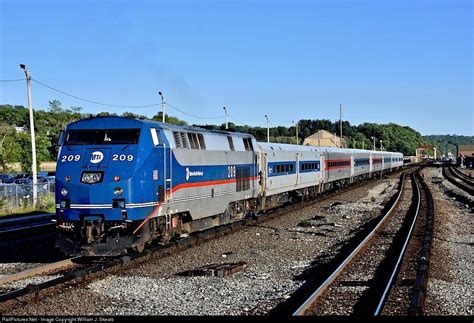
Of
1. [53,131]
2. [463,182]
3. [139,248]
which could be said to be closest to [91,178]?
[139,248]

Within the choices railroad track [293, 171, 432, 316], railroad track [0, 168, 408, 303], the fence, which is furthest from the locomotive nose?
the fence

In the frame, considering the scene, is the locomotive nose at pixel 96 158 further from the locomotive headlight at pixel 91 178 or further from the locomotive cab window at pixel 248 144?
the locomotive cab window at pixel 248 144

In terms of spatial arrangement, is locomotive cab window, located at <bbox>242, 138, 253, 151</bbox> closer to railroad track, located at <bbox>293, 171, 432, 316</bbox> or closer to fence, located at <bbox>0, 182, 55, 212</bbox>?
railroad track, located at <bbox>293, 171, 432, 316</bbox>

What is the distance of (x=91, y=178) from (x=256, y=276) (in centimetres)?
484

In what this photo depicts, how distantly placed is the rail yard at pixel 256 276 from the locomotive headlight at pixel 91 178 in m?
2.08

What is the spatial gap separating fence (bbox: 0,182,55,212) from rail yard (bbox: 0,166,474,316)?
10.6m

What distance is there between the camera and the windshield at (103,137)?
48.5 feet

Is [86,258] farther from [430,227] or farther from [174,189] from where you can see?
[430,227]

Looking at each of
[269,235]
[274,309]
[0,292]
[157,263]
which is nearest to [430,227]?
[269,235]

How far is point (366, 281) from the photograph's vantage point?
12.4 metres

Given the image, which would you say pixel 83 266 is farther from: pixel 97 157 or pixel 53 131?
pixel 53 131

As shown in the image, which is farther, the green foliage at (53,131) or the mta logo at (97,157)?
the green foliage at (53,131)

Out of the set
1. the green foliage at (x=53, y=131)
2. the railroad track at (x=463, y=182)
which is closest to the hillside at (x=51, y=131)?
the green foliage at (x=53, y=131)

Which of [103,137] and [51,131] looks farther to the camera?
[51,131]
